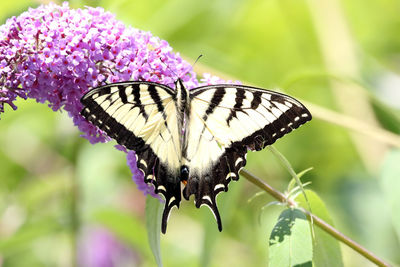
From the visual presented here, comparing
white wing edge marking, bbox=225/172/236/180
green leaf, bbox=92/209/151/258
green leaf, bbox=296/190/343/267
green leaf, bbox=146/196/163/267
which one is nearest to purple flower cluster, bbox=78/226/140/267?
green leaf, bbox=92/209/151/258

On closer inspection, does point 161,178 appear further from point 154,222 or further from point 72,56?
point 72,56

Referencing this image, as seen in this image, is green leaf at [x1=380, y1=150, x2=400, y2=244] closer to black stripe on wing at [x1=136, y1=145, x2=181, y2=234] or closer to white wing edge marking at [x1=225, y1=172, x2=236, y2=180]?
white wing edge marking at [x1=225, y1=172, x2=236, y2=180]

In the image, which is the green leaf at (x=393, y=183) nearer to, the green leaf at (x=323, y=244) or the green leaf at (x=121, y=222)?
the green leaf at (x=323, y=244)

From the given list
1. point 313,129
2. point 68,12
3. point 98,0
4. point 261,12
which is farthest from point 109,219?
point 261,12

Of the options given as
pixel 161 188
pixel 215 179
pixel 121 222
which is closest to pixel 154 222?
pixel 161 188

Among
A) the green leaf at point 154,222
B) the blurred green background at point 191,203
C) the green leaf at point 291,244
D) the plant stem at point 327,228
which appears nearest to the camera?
the green leaf at point 291,244

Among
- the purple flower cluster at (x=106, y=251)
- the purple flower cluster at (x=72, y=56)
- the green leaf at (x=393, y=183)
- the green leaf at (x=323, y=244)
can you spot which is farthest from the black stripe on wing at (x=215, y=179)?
the purple flower cluster at (x=106, y=251)

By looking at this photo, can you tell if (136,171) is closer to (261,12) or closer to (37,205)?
(37,205)
